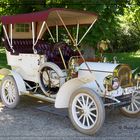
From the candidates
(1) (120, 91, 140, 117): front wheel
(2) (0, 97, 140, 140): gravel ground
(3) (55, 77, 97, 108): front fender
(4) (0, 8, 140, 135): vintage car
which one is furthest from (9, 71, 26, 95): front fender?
(1) (120, 91, 140, 117): front wheel

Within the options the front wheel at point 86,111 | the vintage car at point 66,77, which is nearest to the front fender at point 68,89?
the vintage car at point 66,77

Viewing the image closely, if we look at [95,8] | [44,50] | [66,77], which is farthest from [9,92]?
[95,8]

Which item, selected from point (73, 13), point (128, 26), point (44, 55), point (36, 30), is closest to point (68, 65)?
point (44, 55)

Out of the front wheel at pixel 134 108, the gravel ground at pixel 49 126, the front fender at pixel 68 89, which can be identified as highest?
the front fender at pixel 68 89

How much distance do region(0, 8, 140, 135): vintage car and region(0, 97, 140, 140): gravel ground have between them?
205mm

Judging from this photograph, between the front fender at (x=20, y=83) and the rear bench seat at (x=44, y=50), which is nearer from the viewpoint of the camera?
the rear bench seat at (x=44, y=50)

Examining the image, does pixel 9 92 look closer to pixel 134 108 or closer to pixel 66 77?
pixel 66 77

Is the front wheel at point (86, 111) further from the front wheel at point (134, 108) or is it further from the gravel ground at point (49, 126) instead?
the front wheel at point (134, 108)

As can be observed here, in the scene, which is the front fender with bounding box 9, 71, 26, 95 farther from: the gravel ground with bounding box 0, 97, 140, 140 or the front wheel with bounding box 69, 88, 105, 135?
the front wheel with bounding box 69, 88, 105, 135

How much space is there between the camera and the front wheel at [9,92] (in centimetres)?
784

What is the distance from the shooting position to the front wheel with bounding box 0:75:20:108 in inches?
309

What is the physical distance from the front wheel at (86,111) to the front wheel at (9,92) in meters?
1.79

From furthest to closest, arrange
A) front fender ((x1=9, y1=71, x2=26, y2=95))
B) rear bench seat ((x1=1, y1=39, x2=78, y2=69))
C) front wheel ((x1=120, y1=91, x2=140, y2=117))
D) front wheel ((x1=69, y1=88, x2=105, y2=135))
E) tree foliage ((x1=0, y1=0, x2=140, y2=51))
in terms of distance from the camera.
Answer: tree foliage ((x1=0, y1=0, x2=140, y2=51)) → front fender ((x1=9, y1=71, x2=26, y2=95)) → rear bench seat ((x1=1, y1=39, x2=78, y2=69)) → front wheel ((x1=120, y1=91, x2=140, y2=117)) → front wheel ((x1=69, y1=88, x2=105, y2=135))

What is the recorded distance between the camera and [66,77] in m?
7.05
